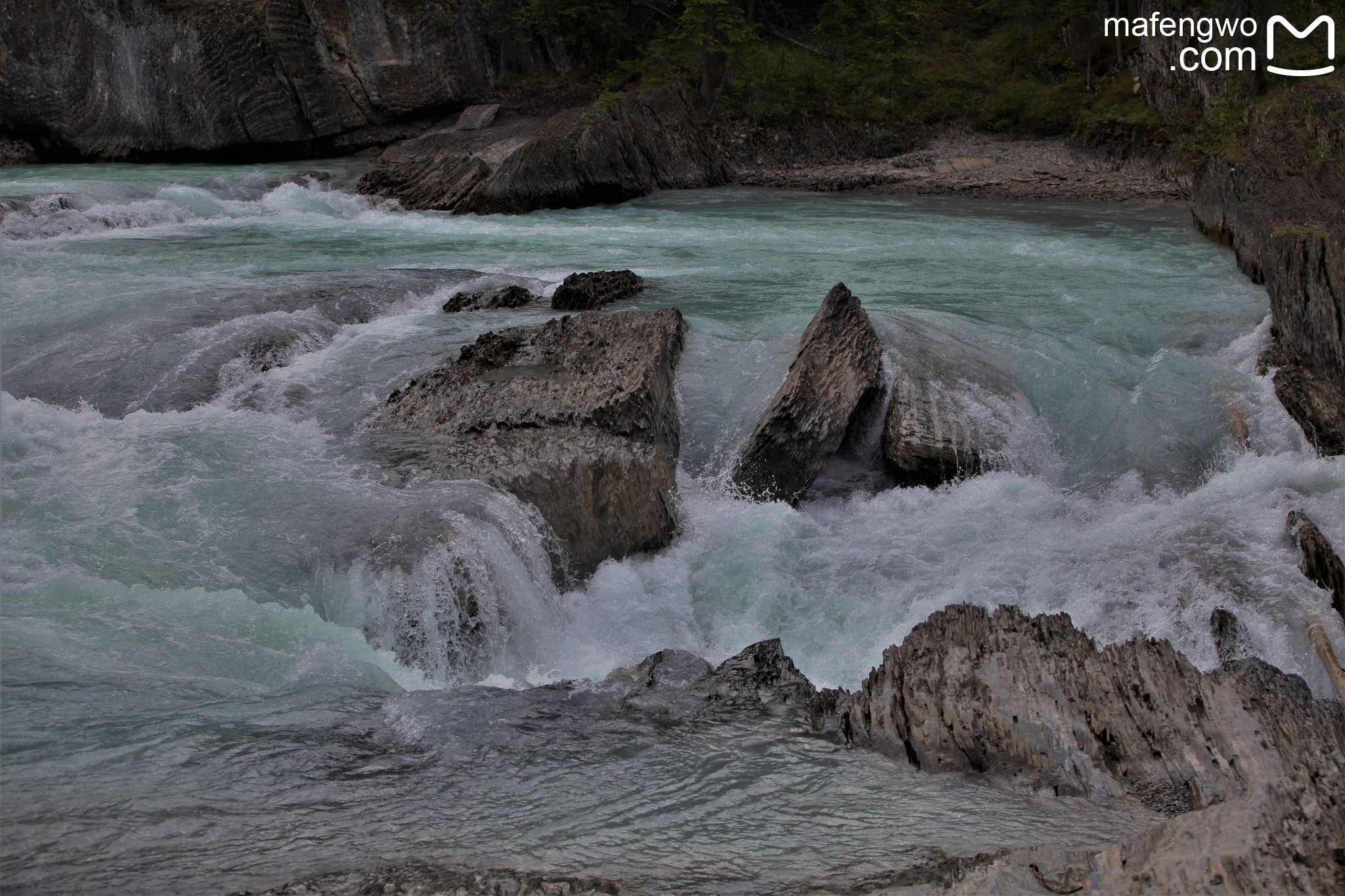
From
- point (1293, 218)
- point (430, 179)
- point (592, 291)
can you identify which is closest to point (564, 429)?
point (592, 291)

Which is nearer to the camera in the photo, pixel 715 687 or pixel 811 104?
pixel 715 687

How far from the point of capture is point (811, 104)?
24.2m

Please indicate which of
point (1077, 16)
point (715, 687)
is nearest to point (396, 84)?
point (1077, 16)

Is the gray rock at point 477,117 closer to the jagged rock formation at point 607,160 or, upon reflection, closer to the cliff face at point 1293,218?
the jagged rock formation at point 607,160

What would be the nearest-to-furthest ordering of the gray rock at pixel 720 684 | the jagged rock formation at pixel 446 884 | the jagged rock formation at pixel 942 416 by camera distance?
1. the jagged rock formation at pixel 446 884
2. the gray rock at pixel 720 684
3. the jagged rock formation at pixel 942 416

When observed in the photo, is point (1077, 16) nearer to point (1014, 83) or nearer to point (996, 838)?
point (1014, 83)

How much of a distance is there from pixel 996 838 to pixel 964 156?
20.9 m

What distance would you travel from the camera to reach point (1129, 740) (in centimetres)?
352

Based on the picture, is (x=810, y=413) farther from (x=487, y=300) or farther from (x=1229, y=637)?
(x=487, y=300)

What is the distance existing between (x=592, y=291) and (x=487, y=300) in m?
1.07

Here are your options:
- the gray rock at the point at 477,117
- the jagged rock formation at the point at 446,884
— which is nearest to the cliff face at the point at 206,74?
the gray rock at the point at 477,117

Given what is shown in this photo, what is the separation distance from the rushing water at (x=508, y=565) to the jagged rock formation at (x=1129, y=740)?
0.25 meters

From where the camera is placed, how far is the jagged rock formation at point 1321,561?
543cm

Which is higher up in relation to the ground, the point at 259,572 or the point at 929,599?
the point at 259,572
